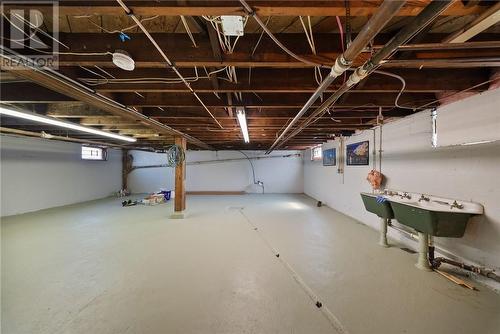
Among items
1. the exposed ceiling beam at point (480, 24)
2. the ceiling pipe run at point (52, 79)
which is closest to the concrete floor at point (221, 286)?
the ceiling pipe run at point (52, 79)

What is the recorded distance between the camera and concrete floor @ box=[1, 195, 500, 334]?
5.44 ft

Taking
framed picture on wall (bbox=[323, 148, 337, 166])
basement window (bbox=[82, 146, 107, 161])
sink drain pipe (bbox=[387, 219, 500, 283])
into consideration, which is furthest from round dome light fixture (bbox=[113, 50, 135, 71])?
basement window (bbox=[82, 146, 107, 161])

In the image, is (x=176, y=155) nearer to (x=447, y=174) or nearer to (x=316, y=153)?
(x=447, y=174)

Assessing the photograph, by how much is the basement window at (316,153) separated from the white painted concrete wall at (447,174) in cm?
282

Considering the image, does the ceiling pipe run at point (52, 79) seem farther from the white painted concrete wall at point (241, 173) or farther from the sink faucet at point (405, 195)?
the white painted concrete wall at point (241, 173)

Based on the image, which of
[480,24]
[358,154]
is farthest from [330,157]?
[480,24]

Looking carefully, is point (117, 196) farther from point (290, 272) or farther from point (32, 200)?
point (290, 272)

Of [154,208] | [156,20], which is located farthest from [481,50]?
[154,208]

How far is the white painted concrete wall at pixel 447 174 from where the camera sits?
2.13 meters

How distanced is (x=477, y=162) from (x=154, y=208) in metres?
6.37

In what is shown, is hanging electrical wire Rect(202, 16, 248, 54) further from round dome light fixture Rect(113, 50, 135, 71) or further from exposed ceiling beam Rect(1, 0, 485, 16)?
round dome light fixture Rect(113, 50, 135, 71)

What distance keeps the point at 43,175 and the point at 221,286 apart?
6323 millimetres

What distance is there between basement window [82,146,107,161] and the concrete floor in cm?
404

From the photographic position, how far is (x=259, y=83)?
83.1 inches
